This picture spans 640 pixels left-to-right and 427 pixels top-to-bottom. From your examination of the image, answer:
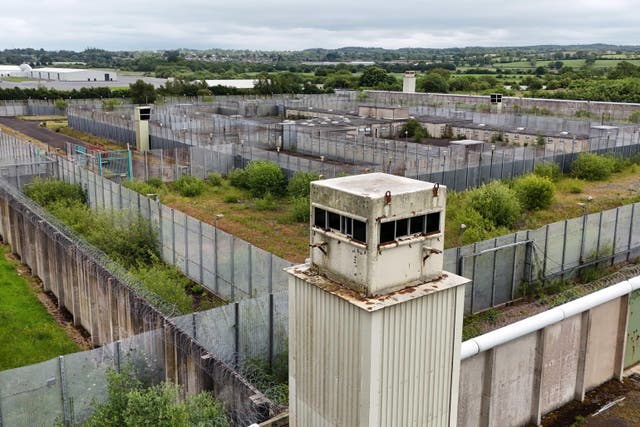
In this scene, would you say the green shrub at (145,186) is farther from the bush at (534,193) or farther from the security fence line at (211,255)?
the bush at (534,193)

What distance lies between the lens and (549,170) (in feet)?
140

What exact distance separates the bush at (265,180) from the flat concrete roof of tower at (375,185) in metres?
29.4

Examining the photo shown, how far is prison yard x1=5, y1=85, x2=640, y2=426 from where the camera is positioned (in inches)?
503

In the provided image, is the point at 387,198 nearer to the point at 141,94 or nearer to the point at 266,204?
the point at 266,204

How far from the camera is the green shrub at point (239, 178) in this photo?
1601 inches

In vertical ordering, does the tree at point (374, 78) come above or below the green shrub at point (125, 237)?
above

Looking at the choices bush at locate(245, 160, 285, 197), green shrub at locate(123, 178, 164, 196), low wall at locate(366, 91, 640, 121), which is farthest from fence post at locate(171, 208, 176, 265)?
low wall at locate(366, 91, 640, 121)

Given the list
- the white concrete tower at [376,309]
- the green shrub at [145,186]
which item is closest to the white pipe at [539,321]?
the white concrete tower at [376,309]

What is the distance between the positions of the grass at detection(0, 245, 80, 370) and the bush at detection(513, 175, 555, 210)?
25.2 meters

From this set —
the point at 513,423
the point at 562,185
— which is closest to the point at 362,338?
the point at 513,423

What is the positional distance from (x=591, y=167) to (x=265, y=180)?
935 inches

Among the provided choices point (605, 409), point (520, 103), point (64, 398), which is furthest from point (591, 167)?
point (520, 103)

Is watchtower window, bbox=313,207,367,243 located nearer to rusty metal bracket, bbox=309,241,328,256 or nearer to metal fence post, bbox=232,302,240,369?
rusty metal bracket, bbox=309,241,328,256

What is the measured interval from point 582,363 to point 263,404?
868cm
